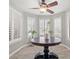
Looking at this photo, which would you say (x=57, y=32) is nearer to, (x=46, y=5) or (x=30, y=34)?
(x=30, y=34)

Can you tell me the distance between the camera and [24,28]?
15.5 ft

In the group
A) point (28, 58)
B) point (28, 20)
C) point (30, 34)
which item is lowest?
point (28, 58)

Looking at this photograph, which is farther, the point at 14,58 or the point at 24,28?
the point at 24,28
